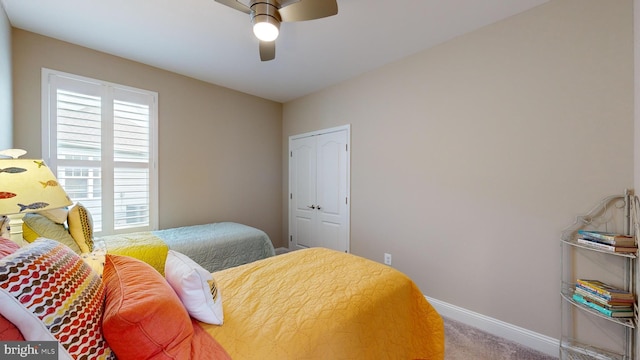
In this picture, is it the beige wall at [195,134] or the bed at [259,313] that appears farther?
the beige wall at [195,134]

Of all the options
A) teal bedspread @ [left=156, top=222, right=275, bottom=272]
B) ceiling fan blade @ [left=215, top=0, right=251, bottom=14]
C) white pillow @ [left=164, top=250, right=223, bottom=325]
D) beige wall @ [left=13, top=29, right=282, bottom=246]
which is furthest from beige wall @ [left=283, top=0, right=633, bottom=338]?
white pillow @ [left=164, top=250, right=223, bottom=325]

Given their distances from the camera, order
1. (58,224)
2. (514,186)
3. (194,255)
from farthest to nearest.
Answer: (194,255), (514,186), (58,224)

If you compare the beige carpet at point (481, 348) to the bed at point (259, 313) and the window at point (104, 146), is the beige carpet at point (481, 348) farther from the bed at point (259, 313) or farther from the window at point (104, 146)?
the window at point (104, 146)

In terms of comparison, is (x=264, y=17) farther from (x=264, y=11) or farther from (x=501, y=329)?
(x=501, y=329)

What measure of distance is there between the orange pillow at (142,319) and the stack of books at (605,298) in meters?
2.38

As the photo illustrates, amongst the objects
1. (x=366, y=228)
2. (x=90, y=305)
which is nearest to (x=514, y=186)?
(x=366, y=228)

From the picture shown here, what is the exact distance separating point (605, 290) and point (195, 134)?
166 inches

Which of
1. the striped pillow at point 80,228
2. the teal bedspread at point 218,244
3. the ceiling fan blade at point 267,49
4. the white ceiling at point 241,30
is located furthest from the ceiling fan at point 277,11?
the teal bedspread at point 218,244

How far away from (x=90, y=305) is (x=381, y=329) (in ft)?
4.18

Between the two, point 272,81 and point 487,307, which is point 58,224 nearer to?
point 272,81

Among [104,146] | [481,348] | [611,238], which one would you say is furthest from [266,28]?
[481,348]

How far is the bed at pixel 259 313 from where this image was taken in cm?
77

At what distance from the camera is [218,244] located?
2725 mm

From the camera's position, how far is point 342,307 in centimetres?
132
